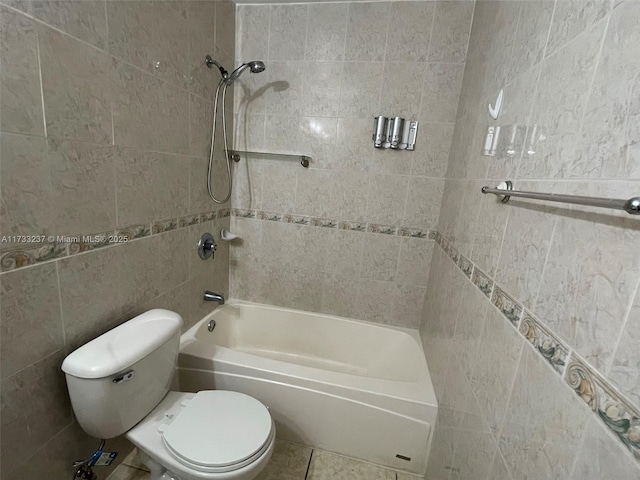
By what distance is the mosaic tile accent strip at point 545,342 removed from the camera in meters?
0.53

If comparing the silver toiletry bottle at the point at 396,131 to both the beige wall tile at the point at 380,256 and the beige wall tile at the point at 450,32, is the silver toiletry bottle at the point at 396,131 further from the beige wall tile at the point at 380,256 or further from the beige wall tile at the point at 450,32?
the beige wall tile at the point at 380,256

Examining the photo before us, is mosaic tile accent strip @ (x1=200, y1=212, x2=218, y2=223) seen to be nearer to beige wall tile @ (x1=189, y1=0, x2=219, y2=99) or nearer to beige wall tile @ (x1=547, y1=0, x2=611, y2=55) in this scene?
beige wall tile @ (x1=189, y1=0, x2=219, y2=99)

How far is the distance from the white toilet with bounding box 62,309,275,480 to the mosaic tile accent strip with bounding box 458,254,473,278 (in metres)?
0.95

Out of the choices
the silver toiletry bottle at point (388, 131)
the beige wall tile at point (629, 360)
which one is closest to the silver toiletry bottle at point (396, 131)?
the silver toiletry bottle at point (388, 131)

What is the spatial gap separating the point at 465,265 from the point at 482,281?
20 cm

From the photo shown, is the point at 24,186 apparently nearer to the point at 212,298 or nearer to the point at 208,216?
the point at 208,216

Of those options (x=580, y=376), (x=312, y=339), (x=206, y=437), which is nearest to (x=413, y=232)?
(x=312, y=339)

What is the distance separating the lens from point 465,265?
1.14 meters

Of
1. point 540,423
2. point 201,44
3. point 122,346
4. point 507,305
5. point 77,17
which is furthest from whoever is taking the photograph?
point 201,44

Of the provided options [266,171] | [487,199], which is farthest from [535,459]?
[266,171]

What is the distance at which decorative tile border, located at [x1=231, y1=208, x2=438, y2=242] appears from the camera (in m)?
1.83

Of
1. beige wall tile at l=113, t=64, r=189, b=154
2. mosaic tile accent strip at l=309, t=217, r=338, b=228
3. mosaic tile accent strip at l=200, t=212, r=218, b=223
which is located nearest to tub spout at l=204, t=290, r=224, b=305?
mosaic tile accent strip at l=200, t=212, r=218, b=223

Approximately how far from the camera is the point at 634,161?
435 mm

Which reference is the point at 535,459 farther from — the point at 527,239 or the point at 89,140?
the point at 89,140
